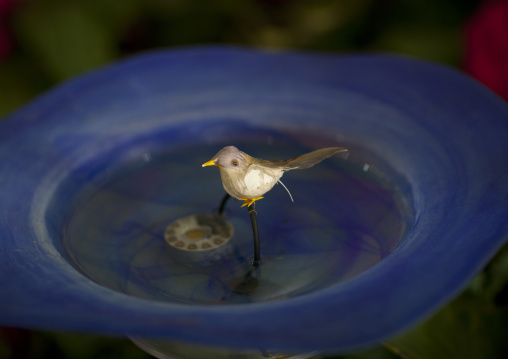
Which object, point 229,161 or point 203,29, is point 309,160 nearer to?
point 229,161

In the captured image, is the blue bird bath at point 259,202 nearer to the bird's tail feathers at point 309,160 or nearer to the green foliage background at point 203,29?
the bird's tail feathers at point 309,160

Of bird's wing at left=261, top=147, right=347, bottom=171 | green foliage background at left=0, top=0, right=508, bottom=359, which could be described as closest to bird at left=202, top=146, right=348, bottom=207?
bird's wing at left=261, top=147, right=347, bottom=171

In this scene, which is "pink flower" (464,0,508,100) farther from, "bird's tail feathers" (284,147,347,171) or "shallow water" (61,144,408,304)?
"bird's tail feathers" (284,147,347,171)

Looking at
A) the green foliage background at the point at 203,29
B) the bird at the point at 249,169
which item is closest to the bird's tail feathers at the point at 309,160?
the bird at the point at 249,169

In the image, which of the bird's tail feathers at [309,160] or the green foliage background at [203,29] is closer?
the bird's tail feathers at [309,160]

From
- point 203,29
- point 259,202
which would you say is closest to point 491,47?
point 259,202

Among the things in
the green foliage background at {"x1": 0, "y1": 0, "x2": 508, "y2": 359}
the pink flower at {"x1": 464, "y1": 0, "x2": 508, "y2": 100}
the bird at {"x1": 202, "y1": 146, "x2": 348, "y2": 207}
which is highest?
the green foliage background at {"x1": 0, "y1": 0, "x2": 508, "y2": 359}

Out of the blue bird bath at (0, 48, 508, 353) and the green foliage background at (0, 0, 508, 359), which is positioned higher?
the green foliage background at (0, 0, 508, 359)
